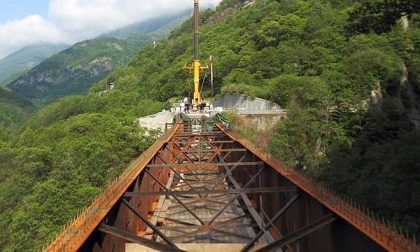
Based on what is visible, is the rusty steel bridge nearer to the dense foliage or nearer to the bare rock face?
the dense foliage

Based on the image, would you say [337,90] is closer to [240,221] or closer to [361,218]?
[240,221]

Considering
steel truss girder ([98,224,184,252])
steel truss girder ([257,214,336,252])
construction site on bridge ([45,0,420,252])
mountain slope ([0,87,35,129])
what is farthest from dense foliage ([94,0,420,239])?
mountain slope ([0,87,35,129])

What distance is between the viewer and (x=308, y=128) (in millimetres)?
34906

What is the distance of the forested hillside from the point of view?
21.4m

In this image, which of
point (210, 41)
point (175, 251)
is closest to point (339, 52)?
point (210, 41)

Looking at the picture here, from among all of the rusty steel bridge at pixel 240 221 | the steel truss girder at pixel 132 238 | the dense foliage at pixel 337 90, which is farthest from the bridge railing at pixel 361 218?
the dense foliage at pixel 337 90

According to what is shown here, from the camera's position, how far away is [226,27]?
96.1 meters

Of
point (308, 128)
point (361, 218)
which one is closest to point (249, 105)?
point (308, 128)

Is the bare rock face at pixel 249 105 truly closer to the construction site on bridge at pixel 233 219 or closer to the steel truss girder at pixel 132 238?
the construction site on bridge at pixel 233 219

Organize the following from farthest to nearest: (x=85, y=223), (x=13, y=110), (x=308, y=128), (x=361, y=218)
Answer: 1. (x=13, y=110)
2. (x=308, y=128)
3. (x=85, y=223)
4. (x=361, y=218)

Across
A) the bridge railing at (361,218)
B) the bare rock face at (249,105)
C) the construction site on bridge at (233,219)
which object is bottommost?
the construction site on bridge at (233,219)

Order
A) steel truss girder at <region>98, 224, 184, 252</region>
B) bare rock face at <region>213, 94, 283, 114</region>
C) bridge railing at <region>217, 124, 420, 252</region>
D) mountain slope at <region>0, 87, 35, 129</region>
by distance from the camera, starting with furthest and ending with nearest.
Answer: mountain slope at <region>0, 87, 35, 129</region>, bare rock face at <region>213, 94, 283, 114</region>, steel truss girder at <region>98, 224, 184, 252</region>, bridge railing at <region>217, 124, 420, 252</region>

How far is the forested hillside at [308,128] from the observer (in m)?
21.4

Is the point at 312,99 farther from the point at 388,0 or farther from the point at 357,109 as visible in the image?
the point at 388,0
